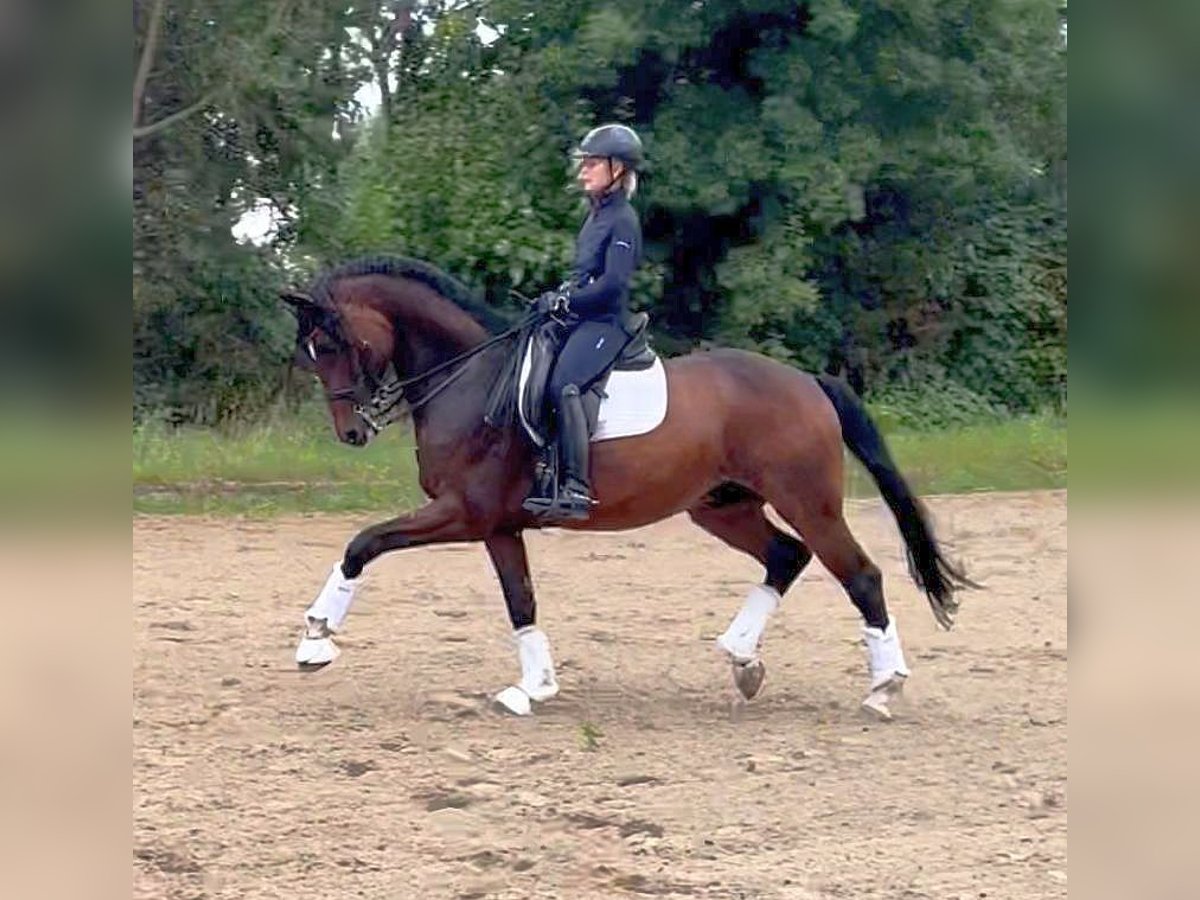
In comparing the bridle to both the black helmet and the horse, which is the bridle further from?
the black helmet

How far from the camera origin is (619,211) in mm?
5926

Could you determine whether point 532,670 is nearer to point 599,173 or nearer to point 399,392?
point 399,392

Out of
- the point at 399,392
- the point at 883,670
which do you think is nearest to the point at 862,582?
the point at 883,670

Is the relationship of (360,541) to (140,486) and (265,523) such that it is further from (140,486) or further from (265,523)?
(140,486)

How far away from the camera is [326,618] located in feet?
19.8

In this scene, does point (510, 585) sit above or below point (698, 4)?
below

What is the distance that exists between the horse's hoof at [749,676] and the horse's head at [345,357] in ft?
6.49

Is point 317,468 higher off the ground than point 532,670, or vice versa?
point 317,468

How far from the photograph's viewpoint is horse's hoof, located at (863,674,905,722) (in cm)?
612

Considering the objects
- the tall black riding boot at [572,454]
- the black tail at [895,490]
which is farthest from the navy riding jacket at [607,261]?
the black tail at [895,490]

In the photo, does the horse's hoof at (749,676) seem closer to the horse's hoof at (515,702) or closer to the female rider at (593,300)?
the horse's hoof at (515,702)

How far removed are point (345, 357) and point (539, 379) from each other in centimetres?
92
